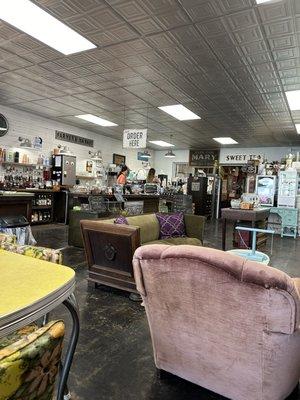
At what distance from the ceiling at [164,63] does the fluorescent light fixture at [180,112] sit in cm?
29

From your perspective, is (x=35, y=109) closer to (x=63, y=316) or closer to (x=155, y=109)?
(x=155, y=109)

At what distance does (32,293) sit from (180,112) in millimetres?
7135

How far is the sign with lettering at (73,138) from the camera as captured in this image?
9551 millimetres

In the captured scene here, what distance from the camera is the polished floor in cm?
187

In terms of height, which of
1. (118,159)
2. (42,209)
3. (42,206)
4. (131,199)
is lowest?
(42,209)

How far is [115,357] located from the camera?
7.36ft

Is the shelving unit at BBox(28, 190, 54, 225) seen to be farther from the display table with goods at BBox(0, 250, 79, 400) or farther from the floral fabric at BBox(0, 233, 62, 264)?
the display table with goods at BBox(0, 250, 79, 400)

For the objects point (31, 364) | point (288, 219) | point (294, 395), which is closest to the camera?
point (31, 364)

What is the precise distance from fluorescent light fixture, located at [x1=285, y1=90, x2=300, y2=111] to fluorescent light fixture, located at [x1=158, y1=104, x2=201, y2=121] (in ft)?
7.61

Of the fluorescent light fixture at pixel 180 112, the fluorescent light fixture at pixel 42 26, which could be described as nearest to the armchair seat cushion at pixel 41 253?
the fluorescent light fixture at pixel 42 26

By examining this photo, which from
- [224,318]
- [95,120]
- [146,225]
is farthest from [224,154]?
[224,318]

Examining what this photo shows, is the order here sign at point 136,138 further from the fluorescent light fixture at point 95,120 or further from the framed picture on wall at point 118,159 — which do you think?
the framed picture on wall at point 118,159

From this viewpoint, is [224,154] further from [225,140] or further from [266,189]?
[266,189]

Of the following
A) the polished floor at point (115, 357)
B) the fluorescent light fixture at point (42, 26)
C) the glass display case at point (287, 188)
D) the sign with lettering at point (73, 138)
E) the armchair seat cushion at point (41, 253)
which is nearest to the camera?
the armchair seat cushion at point (41, 253)
